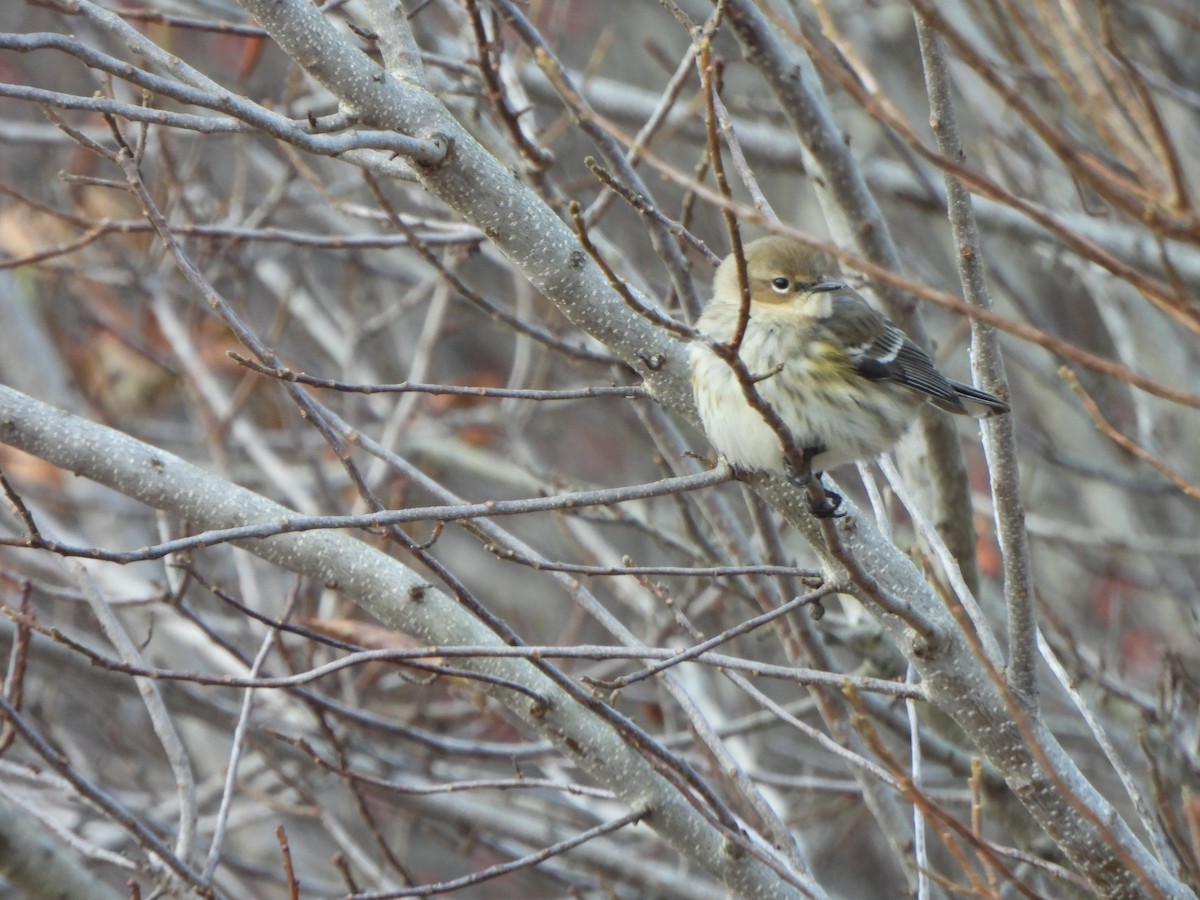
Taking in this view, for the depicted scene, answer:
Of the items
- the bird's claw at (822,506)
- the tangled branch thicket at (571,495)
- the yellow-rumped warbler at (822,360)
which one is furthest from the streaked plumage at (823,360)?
the bird's claw at (822,506)

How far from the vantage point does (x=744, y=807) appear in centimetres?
380

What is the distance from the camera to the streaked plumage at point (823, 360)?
3.74m

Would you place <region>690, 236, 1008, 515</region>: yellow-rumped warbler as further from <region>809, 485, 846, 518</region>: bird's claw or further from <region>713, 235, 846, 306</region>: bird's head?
<region>809, 485, 846, 518</region>: bird's claw

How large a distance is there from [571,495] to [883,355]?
6.12 ft

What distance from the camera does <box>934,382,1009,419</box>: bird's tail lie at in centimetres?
321

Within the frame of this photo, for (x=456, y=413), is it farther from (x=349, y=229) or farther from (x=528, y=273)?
(x=528, y=273)

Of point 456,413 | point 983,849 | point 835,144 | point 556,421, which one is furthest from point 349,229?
point 983,849

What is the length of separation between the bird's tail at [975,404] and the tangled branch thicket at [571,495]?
0.19 ft

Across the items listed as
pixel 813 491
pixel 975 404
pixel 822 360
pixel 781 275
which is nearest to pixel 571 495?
pixel 813 491

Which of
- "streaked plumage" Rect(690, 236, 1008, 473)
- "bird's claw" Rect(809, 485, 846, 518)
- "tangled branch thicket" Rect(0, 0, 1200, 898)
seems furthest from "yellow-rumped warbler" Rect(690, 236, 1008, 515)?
"bird's claw" Rect(809, 485, 846, 518)

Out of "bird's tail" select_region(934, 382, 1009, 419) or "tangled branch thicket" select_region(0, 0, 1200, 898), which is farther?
"bird's tail" select_region(934, 382, 1009, 419)

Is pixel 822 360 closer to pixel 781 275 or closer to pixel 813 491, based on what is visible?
pixel 781 275

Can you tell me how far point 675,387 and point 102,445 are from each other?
1.39 meters

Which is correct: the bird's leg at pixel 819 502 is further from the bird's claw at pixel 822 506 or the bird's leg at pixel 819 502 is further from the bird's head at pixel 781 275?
the bird's head at pixel 781 275
